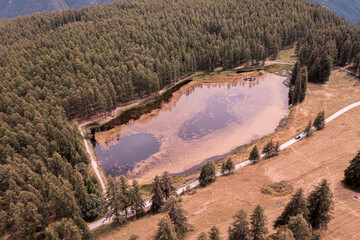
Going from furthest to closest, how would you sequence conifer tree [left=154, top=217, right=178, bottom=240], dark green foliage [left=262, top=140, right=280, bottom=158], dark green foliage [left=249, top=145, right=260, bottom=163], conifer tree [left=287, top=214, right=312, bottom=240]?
dark green foliage [left=262, top=140, right=280, bottom=158] → dark green foliage [left=249, top=145, right=260, bottom=163] → conifer tree [left=154, top=217, right=178, bottom=240] → conifer tree [left=287, top=214, right=312, bottom=240]

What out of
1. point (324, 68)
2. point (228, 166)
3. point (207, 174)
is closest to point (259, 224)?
point (207, 174)

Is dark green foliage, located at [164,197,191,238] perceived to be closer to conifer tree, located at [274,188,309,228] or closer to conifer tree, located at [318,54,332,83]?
conifer tree, located at [274,188,309,228]

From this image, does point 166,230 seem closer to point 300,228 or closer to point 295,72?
point 300,228

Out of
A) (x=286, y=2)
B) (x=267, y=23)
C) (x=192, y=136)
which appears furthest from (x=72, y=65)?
(x=286, y=2)

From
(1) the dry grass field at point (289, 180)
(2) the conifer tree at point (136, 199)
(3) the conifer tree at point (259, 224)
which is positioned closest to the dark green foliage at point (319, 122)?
(1) the dry grass field at point (289, 180)

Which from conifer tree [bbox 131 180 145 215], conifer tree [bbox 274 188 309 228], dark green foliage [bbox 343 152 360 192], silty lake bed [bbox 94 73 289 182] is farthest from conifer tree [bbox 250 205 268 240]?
silty lake bed [bbox 94 73 289 182]

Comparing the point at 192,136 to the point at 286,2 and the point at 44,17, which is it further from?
the point at 44,17
